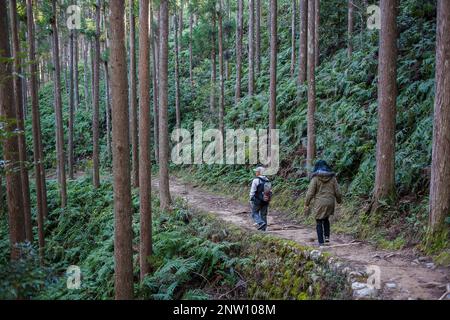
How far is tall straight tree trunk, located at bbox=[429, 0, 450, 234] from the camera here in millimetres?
7773

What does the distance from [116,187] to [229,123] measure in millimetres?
15464

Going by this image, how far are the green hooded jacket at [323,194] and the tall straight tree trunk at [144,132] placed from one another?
163 inches

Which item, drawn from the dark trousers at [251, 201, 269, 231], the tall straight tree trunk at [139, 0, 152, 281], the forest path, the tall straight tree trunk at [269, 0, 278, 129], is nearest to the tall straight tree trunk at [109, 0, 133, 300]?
the tall straight tree trunk at [139, 0, 152, 281]

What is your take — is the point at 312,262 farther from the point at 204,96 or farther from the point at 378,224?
the point at 204,96

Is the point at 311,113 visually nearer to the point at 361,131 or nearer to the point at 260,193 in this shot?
the point at 361,131

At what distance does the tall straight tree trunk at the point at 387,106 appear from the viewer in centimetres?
973

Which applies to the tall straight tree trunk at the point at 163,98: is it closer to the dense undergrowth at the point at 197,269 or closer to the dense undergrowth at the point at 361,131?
the dense undergrowth at the point at 197,269

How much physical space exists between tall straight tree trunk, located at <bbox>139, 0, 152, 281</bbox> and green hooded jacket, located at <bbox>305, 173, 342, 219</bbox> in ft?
13.6

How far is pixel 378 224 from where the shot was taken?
947 cm

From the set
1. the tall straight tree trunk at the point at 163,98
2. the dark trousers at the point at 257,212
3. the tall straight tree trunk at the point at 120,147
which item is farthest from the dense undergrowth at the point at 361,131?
the tall straight tree trunk at the point at 120,147

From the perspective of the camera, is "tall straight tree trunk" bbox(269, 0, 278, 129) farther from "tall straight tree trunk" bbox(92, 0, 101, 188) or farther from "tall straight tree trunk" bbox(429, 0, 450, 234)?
"tall straight tree trunk" bbox(92, 0, 101, 188)

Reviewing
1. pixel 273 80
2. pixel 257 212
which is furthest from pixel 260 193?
pixel 273 80

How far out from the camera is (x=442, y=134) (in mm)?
7840

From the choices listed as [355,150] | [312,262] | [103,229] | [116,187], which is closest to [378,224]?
[312,262]
